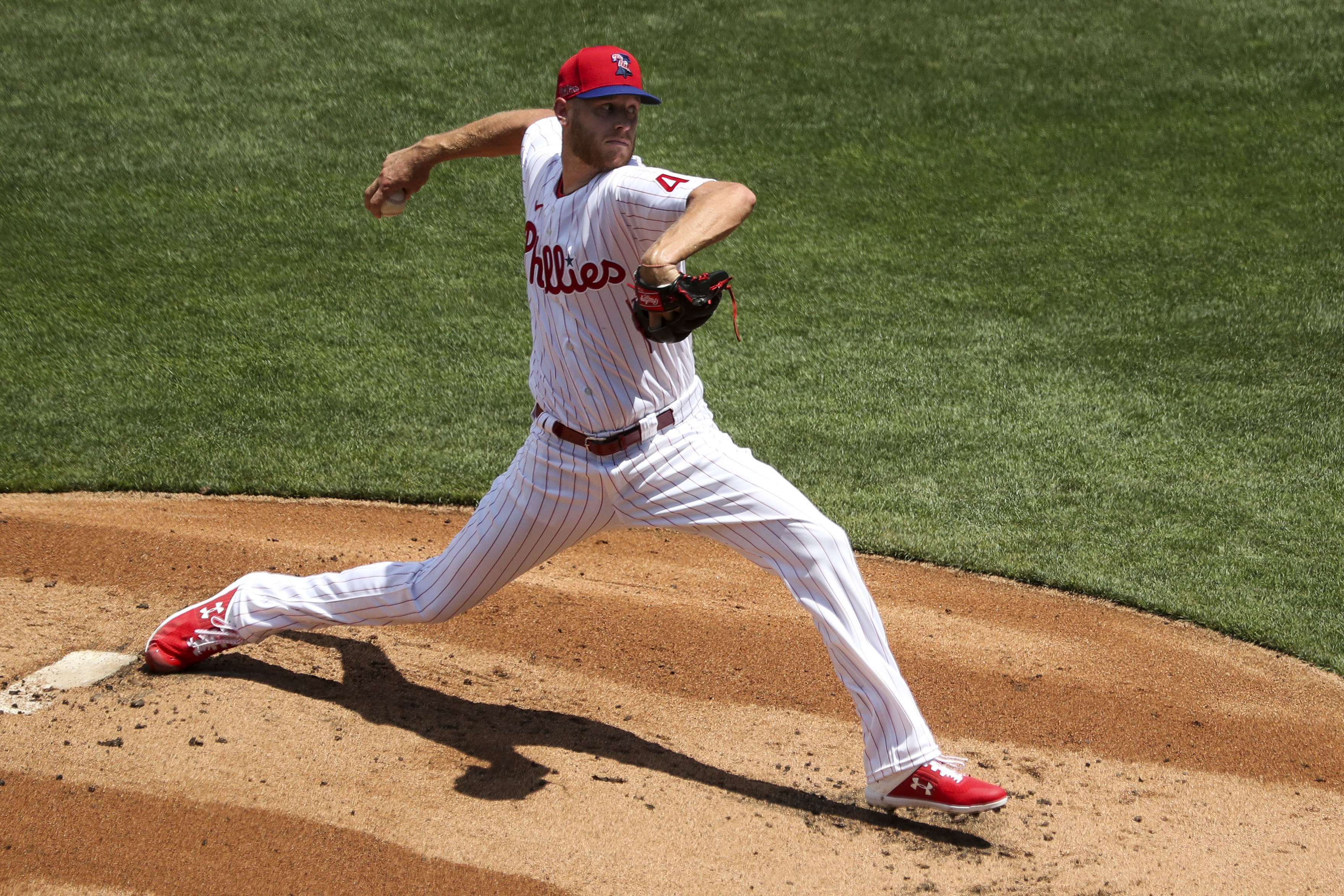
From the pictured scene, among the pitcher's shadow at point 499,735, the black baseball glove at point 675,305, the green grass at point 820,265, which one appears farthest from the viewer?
the green grass at point 820,265

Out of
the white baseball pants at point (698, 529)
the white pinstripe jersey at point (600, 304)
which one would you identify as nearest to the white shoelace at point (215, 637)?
the white baseball pants at point (698, 529)

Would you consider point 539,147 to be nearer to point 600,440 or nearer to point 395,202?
point 395,202

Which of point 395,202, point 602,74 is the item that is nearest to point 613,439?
point 602,74

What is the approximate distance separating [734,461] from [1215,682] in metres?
2.03

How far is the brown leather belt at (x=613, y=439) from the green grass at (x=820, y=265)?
2.17 m

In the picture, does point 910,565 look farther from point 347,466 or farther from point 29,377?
point 29,377

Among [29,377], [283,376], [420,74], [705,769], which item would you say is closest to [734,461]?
[705,769]

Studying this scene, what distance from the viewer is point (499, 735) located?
143 inches

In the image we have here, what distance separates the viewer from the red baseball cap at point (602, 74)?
3070mm

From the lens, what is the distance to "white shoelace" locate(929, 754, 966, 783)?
10.5 feet

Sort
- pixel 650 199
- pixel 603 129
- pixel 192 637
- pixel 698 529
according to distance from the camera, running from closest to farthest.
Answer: pixel 650 199 → pixel 603 129 → pixel 698 529 → pixel 192 637

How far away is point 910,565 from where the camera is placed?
507 centimetres

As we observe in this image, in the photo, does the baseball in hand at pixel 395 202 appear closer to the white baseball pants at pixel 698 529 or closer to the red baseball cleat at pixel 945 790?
the white baseball pants at pixel 698 529

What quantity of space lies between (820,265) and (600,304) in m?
4.75
